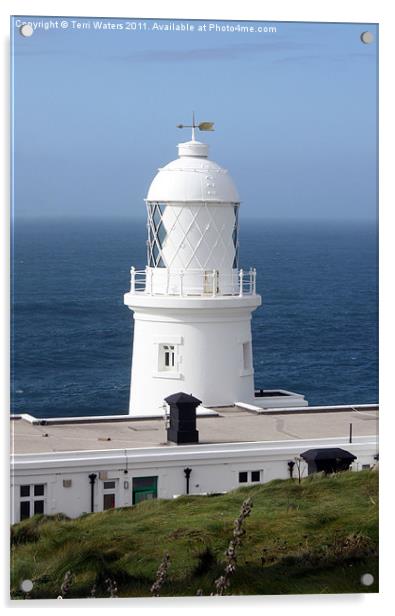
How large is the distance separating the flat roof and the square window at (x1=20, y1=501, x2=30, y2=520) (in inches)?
23.5

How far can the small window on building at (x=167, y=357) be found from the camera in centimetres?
1816

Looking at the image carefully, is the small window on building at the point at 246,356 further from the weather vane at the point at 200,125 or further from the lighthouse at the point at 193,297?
the weather vane at the point at 200,125

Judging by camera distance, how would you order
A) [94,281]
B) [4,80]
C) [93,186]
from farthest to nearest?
[94,281] → [93,186] → [4,80]

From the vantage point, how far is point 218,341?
1814 cm

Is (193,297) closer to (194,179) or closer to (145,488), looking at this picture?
(194,179)

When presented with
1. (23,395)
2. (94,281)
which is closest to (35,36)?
(23,395)

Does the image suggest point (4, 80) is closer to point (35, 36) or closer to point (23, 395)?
point (35, 36)

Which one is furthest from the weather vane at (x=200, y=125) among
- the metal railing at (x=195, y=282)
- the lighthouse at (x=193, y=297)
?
the metal railing at (x=195, y=282)

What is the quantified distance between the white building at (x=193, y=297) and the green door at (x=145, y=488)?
2419 mm

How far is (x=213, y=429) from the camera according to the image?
16.9m

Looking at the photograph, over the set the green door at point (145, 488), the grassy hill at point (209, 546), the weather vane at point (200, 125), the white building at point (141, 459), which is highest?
the weather vane at point (200, 125)

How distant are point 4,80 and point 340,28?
298 cm

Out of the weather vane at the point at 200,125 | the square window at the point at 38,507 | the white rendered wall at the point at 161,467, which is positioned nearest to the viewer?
the square window at the point at 38,507

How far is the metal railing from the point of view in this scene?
1833 centimetres
